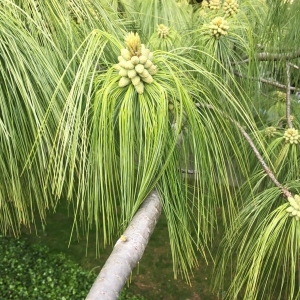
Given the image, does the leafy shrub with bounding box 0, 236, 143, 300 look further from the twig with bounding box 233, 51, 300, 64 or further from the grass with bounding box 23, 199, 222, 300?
the twig with bounding box 233, 51, 300, 64

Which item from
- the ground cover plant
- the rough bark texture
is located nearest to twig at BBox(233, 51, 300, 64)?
the ground cover plant

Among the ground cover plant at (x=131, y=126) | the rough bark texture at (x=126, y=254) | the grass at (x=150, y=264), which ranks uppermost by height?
the ground cover plant at (x=131, y=126)

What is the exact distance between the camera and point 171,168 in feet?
1.55

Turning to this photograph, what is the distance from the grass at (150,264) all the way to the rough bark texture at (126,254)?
106cm

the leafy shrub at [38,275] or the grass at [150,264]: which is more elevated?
the leafy shrub at [38,275]

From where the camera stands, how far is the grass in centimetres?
153

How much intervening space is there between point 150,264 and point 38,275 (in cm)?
48

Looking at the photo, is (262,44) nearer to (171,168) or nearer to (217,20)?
(217,20)

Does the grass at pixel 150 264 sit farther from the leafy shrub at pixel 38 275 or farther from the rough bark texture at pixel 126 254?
the rough bark texture at pixel 126 254

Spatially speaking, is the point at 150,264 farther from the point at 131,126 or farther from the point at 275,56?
the point at 131,126

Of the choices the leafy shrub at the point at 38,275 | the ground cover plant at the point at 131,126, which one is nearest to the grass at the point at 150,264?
the leafy shrub at the point at 38,275

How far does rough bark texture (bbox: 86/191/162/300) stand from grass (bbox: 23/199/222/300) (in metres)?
1.06

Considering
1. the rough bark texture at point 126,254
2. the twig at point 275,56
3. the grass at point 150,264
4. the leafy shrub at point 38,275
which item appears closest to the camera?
the rough bark texture at point 126,254

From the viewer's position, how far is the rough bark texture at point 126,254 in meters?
0.34
